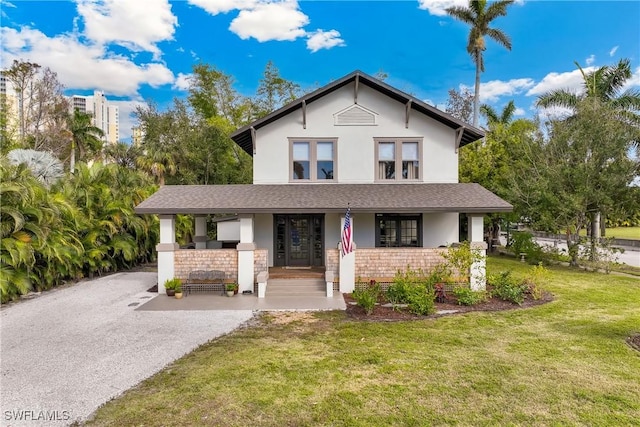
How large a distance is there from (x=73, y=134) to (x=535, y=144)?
130 feet

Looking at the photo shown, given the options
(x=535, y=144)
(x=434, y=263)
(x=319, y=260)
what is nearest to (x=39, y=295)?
(x=319, y=260)

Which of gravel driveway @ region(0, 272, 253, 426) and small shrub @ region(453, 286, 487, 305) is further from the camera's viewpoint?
small shrub @ region(453, 286, 487, 305)

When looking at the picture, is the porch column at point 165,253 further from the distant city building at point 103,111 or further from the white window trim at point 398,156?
the distant city building at point 103,111

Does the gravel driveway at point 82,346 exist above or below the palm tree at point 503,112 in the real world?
below

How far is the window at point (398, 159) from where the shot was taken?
1310cm

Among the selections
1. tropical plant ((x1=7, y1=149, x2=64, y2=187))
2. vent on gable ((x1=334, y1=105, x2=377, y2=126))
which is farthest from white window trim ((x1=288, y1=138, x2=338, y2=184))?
tropical plant ((x1=7, y1=149, x2=64, y2=187))

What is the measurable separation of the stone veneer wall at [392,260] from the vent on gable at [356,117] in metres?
5.32

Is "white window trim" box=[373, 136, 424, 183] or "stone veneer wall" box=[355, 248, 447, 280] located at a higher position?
"white window trim" box=[373, 136, 424, 183]

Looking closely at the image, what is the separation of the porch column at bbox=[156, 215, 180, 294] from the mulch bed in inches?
231

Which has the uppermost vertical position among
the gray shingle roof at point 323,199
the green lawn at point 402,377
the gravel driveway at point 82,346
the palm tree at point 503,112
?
the palm tree at point 503,112

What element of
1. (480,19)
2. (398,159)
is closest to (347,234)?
(398,159)

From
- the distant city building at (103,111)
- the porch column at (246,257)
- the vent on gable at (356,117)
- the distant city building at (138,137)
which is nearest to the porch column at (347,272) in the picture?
the porch column at (246,257)

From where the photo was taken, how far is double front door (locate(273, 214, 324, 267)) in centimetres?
1279

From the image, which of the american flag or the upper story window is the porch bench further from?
the upper story window
